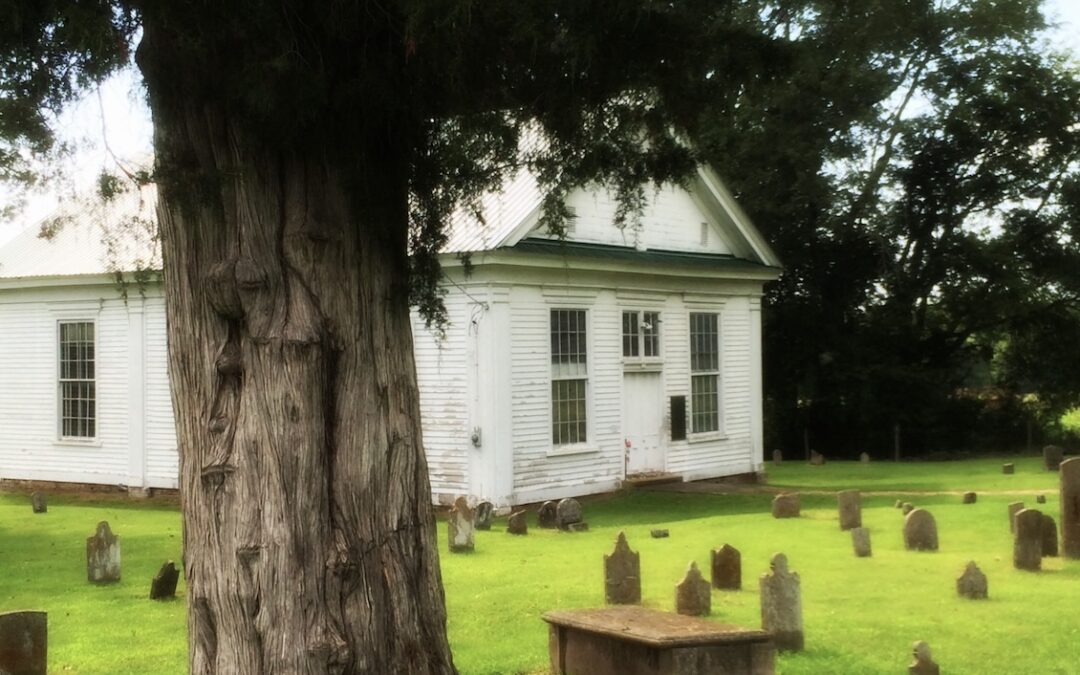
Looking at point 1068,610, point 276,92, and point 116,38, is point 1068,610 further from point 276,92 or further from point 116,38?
point 116,38

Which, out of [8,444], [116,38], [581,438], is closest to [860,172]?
[581,438]

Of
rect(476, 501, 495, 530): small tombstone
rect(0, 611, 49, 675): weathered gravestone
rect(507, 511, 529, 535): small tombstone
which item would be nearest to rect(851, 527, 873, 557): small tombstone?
rect(507, 511, 529, 535): small tombstone

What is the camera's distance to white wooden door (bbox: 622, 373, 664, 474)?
23.7 m

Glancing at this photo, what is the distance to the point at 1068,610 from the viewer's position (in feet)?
37.9

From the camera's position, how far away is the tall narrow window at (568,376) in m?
22.1

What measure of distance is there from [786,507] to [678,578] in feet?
21.4

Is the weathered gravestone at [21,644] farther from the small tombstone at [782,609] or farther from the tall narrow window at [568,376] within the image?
the tall narrow window at [568,376]

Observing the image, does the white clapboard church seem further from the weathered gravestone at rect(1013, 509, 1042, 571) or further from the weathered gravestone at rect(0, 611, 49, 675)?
the weathered gravestone at rect(0, 611, 49, 675)

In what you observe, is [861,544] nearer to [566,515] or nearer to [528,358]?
[566,515]

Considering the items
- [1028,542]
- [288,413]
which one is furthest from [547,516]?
[288,413]

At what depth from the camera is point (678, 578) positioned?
14047mm

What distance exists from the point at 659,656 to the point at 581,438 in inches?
582

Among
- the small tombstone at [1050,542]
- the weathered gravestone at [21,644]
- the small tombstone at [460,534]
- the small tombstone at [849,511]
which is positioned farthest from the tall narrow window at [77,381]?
the small tombstone at [1050,542]

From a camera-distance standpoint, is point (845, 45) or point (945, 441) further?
point (945, 441)
